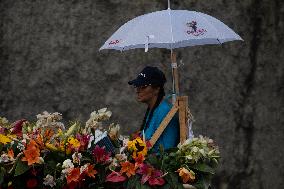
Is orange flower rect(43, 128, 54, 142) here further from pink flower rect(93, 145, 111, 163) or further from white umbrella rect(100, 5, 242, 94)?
white umbrella rect(100, 5, 242, 94)

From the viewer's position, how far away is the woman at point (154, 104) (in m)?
5.20

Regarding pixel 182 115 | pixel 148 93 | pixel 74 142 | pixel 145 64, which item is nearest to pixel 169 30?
pixel 148 93

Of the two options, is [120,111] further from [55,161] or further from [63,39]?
[55,161]

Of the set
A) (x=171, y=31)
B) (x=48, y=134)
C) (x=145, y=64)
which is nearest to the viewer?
(x=48, y=134)

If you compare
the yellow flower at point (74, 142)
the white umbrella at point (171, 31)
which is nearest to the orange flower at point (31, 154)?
the yellow flower at point (74, 142)

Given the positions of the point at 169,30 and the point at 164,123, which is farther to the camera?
the point at 169,30

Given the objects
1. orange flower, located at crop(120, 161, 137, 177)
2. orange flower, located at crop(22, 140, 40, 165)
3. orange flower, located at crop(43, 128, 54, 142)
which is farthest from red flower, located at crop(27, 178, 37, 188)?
orange flower, located at crop(120, 161, 137, 177)

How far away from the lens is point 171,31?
5.31 meters

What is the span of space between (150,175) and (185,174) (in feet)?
0.70

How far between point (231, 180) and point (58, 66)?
2.41 meters

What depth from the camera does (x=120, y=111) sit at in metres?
7.82

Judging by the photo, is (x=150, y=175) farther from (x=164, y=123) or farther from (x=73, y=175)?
(x=164, y=123)

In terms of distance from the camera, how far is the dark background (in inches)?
306

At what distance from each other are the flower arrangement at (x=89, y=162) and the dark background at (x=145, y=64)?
324cm
